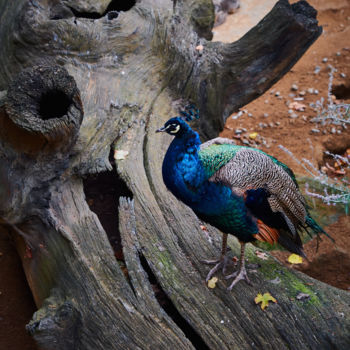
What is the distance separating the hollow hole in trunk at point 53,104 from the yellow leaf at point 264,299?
1.70 meters

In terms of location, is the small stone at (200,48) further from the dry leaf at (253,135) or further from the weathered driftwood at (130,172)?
the dry leaf at (253,135)

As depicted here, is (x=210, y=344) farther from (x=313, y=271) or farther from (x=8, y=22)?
(x=8, y=22)

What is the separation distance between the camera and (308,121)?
5.57 m

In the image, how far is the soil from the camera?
164 inches

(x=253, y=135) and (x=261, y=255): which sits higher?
(x=253, y=135)

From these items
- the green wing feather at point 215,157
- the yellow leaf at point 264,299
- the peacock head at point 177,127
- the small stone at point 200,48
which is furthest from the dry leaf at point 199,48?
the yellow leaf at point 264,299

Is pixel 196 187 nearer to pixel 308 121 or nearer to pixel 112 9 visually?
pixel 112 9

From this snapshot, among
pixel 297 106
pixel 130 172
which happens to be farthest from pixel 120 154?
pixel 297 106

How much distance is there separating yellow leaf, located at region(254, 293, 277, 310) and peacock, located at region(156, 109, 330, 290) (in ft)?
0.51

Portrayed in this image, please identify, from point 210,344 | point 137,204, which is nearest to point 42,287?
point 137,204

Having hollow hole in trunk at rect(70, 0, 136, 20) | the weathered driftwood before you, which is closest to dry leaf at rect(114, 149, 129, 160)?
the weathered driftwood

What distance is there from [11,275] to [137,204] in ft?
4.04

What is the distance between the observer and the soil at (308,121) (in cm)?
416

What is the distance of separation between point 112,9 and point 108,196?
1.99 m
